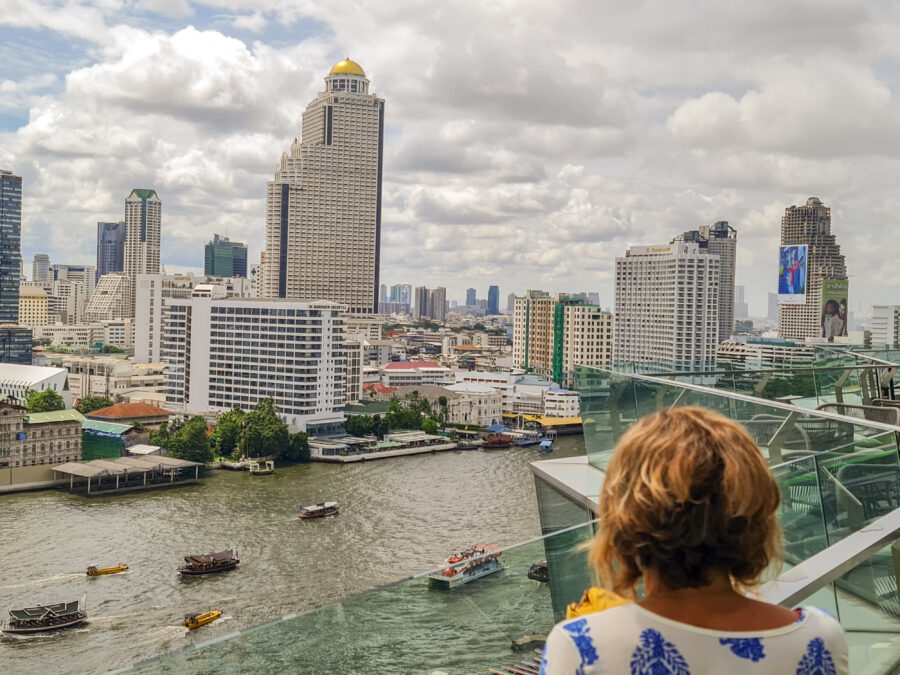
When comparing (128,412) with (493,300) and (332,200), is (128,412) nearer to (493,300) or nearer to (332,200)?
(332,200)

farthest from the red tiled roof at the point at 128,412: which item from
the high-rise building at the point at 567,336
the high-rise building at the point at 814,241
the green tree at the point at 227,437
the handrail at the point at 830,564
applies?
the high-rise building at the point at 814,241

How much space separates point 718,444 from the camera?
1.19 feet

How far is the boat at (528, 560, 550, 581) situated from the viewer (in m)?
0.89

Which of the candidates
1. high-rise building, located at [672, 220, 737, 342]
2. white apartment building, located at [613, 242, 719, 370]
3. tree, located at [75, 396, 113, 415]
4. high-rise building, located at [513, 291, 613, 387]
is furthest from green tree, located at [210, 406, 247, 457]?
high-rise building, located at [672, 220, 737, 342]

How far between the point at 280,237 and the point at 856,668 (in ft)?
99.3

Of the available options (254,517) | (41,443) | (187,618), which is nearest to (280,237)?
(41,443)

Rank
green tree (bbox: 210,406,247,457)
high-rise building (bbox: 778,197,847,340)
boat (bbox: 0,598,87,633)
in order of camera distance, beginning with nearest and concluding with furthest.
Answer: boat (bbox: 0,598,87,633), green tree (bbox: 210,406,247,457), high-rise building (bbox: 778,197,847,340)

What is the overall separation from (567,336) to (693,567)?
20.0 meters

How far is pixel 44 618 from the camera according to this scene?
5.16 metres

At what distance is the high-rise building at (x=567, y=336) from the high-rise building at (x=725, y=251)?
8.70 metres

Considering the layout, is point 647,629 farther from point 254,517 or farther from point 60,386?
point 60,386

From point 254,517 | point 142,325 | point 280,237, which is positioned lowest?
point 254,517

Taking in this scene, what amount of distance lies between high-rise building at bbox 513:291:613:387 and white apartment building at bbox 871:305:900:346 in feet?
16.5

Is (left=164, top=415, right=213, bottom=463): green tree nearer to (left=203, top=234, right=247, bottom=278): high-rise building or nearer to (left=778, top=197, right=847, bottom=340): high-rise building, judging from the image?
(left=778, top=197, right=847, bottom=340): high-rise building
